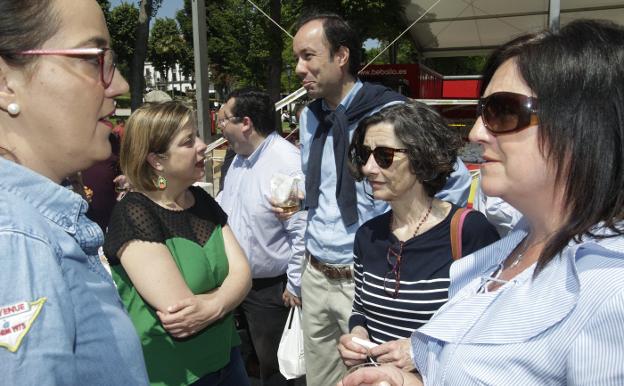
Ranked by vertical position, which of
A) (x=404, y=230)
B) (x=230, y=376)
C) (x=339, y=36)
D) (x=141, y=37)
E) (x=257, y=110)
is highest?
(x=141, y=37)

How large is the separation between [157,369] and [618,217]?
6.28 ft

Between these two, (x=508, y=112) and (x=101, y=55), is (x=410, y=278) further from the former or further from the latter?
(x=101, y=55)

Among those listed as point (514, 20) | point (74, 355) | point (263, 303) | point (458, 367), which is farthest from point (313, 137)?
point (514, 20)

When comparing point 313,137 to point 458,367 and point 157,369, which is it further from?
point 458,367

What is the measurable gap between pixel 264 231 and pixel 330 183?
0.75 m

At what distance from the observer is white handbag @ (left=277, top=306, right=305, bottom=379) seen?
10.4ft

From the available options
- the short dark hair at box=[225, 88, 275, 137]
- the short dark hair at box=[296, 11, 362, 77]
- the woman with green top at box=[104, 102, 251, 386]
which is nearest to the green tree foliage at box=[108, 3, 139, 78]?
the short dark hair at box=[225, 88, 275, 137]

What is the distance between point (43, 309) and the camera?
89 centimetres

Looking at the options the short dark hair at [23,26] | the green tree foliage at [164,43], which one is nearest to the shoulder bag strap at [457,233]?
the short dark hair at [23,26]

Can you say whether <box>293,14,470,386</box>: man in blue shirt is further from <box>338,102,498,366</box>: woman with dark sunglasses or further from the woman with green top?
the woman with green top

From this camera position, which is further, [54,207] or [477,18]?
[477,18]

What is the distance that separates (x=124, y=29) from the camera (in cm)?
4544

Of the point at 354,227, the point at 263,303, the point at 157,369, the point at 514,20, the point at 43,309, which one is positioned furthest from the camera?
the point at 514,20

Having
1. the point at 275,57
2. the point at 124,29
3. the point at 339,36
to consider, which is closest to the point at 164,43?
the point at 124,29
